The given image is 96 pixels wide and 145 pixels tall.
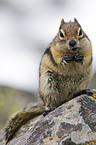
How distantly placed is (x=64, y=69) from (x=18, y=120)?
132cm

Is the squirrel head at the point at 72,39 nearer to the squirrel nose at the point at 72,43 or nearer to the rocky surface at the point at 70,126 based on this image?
the squirrel nose at the point at 72,43

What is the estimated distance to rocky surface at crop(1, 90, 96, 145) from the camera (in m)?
2.71

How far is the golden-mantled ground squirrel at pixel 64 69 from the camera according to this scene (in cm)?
369

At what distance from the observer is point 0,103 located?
25.6 ft

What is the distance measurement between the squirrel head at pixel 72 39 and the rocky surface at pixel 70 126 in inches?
33.7

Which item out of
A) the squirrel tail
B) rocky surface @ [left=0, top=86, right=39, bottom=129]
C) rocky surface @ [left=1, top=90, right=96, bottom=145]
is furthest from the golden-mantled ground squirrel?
rocky surface @ [left=0, top=86, right=39, bottom=129]

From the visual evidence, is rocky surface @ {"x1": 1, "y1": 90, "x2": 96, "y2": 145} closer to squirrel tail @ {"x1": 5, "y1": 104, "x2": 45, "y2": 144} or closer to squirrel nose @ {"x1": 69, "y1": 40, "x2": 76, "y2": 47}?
squirrel tail @ {"x1": 5, "y1": 104, "x2": 45, "y2": 144}

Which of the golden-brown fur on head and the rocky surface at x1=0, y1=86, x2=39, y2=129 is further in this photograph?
the rocky surface at x1=0, y1=86, x2=39, y2=129

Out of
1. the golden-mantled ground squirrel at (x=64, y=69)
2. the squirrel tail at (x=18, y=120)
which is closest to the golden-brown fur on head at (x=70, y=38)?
the golden-mantled ground squirrel at (x=64, y=69)

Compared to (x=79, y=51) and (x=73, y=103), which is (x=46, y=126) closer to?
(x=73, y=103)

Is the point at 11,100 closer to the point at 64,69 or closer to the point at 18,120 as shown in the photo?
the point at 18,120

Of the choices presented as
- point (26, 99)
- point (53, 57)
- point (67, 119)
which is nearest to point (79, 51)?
point (53, 57)

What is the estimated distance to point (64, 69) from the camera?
12.6ft

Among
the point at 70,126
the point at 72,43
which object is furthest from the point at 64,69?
the point at 70,126
